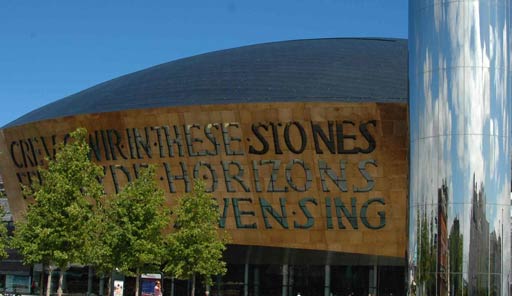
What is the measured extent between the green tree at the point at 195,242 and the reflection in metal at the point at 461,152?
1701 cm

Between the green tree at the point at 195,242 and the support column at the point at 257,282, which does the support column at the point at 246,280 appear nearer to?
the support column at the point at 257,282

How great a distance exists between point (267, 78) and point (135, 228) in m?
12.9

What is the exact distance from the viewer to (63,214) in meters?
28.9

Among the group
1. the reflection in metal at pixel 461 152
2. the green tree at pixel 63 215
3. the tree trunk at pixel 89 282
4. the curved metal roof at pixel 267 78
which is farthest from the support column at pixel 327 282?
the reflection in metal at pixel 461 152

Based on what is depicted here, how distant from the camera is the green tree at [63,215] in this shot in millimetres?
28484

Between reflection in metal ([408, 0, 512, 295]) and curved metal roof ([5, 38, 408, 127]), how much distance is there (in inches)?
721

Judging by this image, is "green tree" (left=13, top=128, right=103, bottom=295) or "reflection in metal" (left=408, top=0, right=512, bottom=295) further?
"green tree" (left=13, top=128, right=103, bottom=295)

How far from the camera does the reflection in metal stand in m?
16.9

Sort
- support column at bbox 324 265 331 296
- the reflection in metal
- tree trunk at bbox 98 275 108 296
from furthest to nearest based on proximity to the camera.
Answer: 1. tree trunk at bbox 98 275 108 296
2. support column at bbox 324 265 331 296
3. the reflection in metal

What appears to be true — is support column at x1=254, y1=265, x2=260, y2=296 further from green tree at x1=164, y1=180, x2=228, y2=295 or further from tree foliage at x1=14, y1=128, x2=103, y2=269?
tree foliage at x1=14, y1=128, x2=103, y2=269

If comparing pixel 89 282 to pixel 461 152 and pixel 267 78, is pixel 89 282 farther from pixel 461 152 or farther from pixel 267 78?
pixel 461 152

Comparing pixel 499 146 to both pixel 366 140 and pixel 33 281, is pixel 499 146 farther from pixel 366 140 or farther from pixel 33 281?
pixel 33 281

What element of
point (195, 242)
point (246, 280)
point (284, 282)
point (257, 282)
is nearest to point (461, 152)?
point (195, 242)

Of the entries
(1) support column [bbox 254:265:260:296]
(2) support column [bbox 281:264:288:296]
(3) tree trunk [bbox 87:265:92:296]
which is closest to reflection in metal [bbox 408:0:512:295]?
(2) support column [bbox 281:264:288:296]
